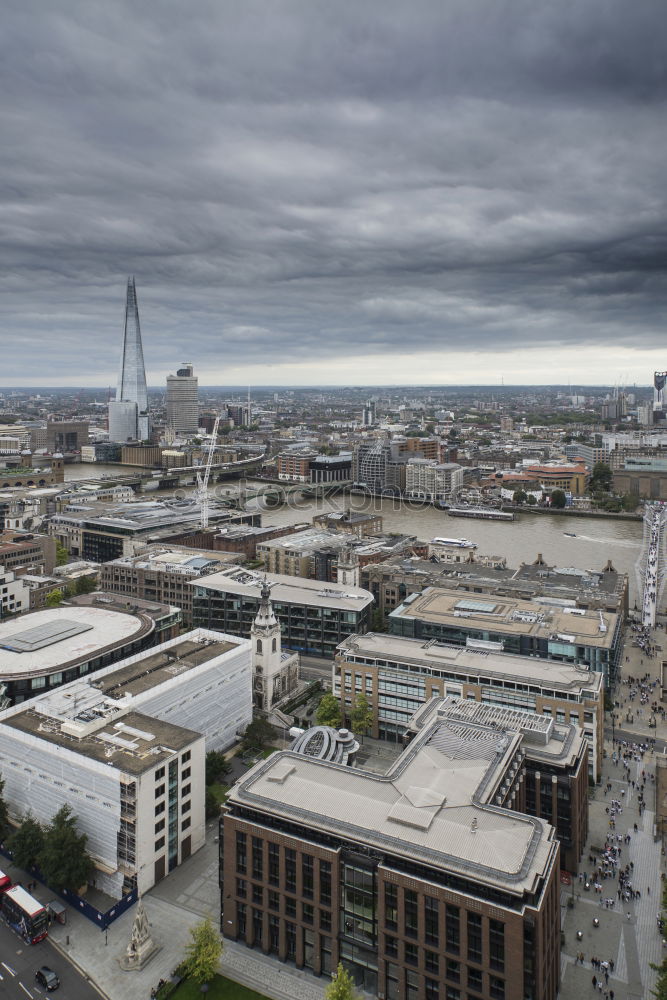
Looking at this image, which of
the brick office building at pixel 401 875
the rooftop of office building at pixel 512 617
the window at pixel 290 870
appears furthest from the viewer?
the rooftop of office building at pixel 512 617

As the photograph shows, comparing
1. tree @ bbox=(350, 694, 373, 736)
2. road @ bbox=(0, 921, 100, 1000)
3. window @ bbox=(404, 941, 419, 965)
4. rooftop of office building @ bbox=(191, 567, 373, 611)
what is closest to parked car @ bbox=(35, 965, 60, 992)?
road @ bbox=(0, 921, 100, 1000)

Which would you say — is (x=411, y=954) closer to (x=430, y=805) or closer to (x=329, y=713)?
(x=430, y=805)

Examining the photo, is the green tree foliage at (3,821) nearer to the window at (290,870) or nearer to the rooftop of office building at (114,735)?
the rooftop of office building at (114,735)

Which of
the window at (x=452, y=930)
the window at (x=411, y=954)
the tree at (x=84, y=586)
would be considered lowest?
the window at (x=411, y=954)

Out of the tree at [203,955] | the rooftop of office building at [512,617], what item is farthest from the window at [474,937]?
the rooftop of office building at [512,617]

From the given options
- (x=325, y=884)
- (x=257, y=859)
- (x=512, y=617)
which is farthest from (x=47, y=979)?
(x=512, y=617)

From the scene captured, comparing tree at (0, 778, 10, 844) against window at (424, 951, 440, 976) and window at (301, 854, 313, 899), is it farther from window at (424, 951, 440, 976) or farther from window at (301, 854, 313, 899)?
window at (424, 951, 440, 976)
